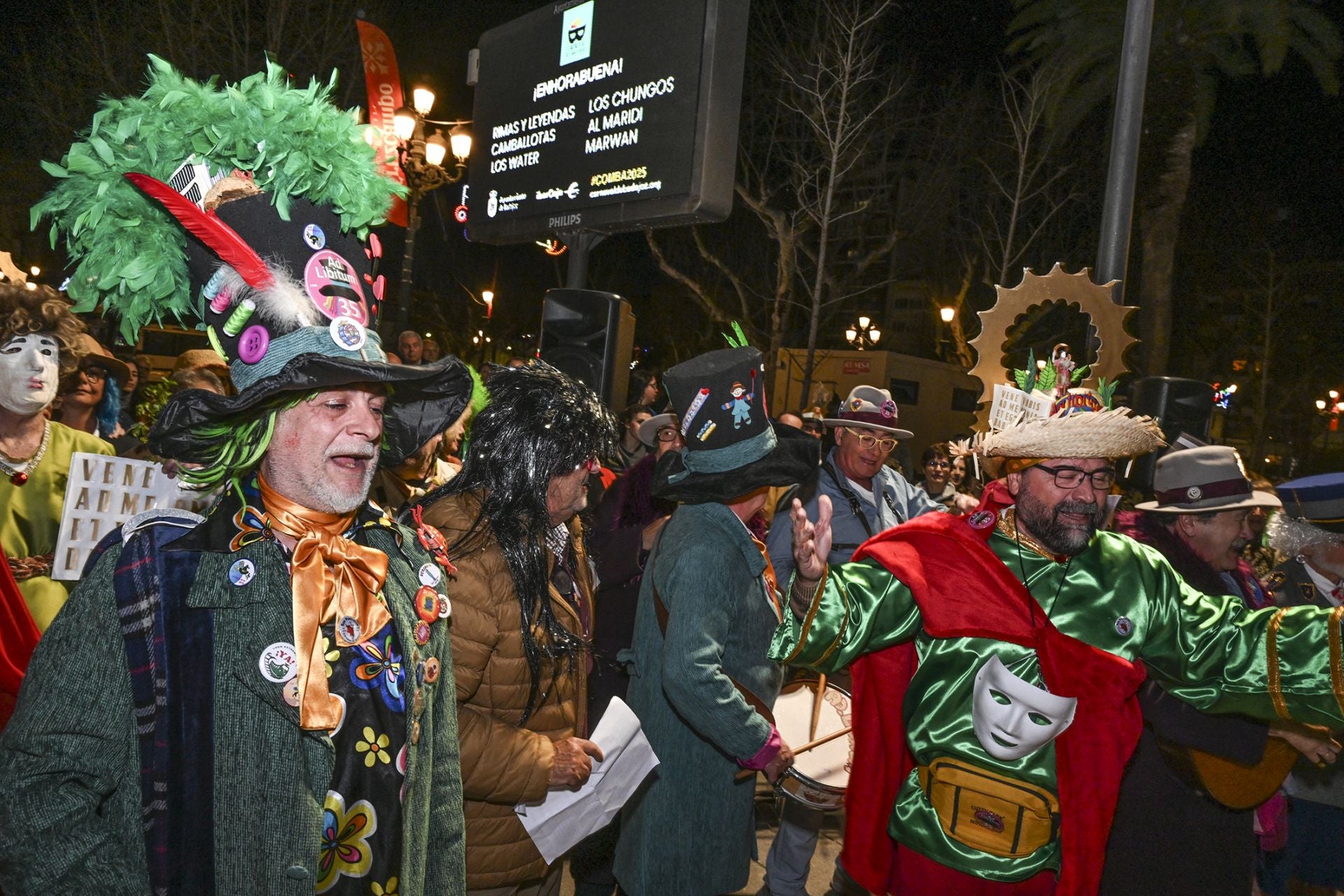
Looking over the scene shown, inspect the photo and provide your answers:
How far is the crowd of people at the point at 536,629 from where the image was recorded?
5.84 ft

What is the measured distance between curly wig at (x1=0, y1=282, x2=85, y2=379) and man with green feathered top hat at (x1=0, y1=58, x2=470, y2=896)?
2043 mm

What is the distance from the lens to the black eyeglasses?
317cm

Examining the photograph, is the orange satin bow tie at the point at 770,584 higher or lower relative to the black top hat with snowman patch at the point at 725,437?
lower

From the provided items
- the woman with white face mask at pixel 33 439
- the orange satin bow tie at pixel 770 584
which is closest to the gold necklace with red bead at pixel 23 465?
the woman with white face mask at pixel 33 439

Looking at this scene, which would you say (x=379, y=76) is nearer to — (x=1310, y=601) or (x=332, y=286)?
(x=332, y=286)

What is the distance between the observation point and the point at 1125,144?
17.5 ft

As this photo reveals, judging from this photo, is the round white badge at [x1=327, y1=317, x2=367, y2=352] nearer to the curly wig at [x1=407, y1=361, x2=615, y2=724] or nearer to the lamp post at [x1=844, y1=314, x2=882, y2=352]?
the curly wig at [x1=407, y1=361, x2=615, y2=724]

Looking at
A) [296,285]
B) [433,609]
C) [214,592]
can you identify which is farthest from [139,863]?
[296,285]

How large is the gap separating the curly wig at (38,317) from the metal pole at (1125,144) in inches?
208

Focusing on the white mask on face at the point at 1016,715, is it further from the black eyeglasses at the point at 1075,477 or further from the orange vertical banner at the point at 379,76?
the orange vertical banner at the point at 379,76

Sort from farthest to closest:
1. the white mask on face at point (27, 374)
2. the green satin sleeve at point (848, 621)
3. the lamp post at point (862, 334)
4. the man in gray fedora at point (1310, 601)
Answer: the lamp post at point (862, 334), the man in gray fedora at point (1310, 601), the white mask on face at point (27, 374), the green satin sleeve at point (848, 621)

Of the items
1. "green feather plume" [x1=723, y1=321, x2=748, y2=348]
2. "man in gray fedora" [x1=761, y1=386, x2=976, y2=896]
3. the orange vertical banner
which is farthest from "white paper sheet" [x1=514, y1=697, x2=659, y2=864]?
the orange vertical banner

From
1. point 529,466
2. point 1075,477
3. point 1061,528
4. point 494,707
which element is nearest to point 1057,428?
point 1075,477

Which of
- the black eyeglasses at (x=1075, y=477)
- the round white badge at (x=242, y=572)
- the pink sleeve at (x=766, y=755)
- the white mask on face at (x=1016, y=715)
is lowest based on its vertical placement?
the pink sleeve at (x=766, y=755)
